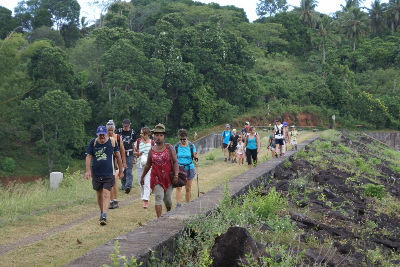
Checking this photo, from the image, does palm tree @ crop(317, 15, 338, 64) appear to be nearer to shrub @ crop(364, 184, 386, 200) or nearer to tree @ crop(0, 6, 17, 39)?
tree @ crop(0, 6, 17, 39)

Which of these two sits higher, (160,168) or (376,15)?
(376,15)

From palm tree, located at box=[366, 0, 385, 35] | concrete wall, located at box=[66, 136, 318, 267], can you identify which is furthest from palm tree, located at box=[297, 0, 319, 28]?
concrete wall, located at box=[66, 136, 318, 267]

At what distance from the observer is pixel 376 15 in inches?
2881

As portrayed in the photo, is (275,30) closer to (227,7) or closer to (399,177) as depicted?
(227,7)

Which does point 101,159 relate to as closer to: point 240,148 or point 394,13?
point 240,148

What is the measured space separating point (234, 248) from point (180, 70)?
3685 cm

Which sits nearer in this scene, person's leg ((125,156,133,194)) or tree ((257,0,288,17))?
person's leg ((125,156,133,194))

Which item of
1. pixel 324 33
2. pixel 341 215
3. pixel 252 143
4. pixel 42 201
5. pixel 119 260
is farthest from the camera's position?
pixel 324 33

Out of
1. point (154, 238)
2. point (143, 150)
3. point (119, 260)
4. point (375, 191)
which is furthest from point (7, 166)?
point (119, 260)

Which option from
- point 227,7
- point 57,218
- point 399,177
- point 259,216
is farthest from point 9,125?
point 227,7

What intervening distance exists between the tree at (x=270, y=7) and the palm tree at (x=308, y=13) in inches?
487

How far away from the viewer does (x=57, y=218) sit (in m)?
8.70

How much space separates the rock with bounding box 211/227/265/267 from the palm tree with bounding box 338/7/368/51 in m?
67.2

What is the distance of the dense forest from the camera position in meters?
36.0
